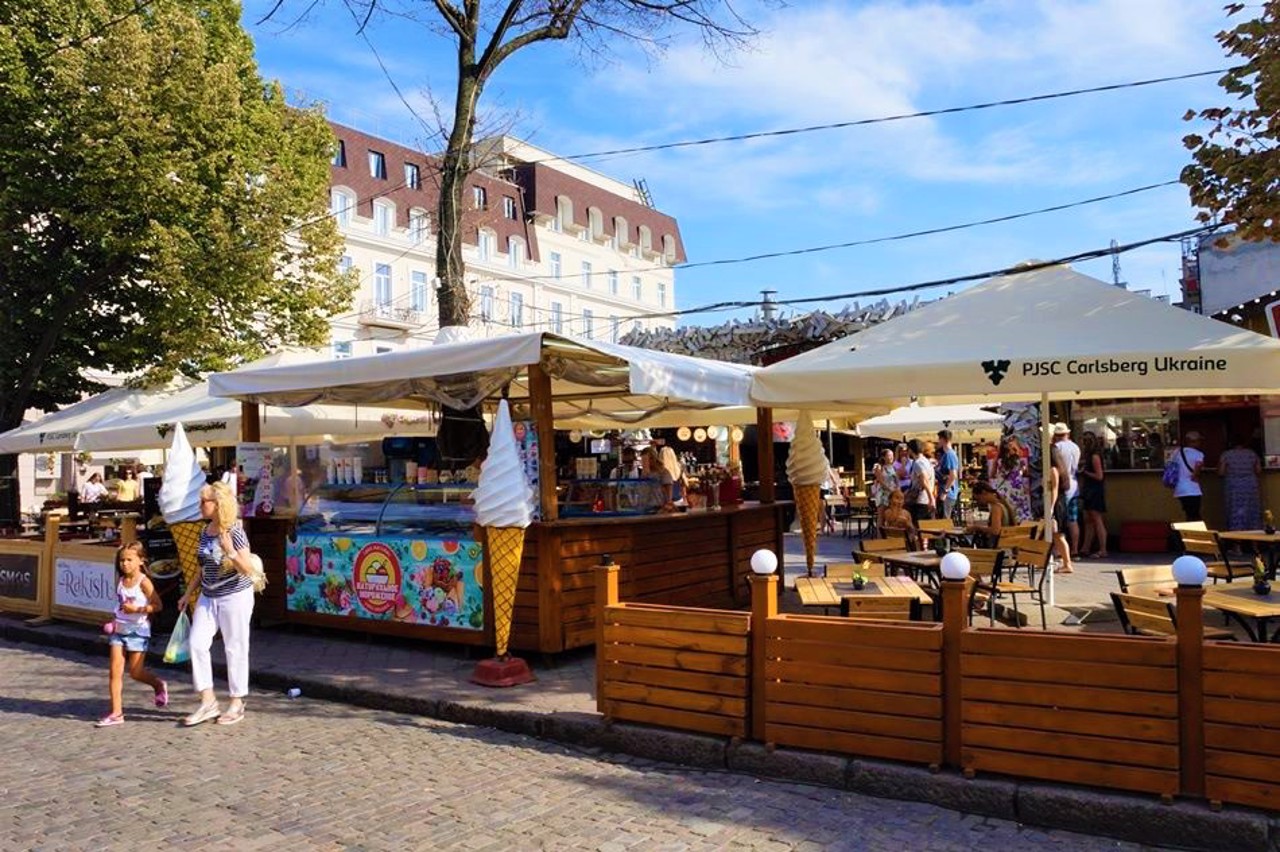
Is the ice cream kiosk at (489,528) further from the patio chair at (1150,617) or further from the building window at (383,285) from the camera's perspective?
the building window at (383,285)

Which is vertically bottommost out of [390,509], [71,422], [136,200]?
[390,509]

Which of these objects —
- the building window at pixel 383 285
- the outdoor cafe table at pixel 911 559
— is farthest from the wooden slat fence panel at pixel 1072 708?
the building window at pixel 383 285

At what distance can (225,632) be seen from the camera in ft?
21.7

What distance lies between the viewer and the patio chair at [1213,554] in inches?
315

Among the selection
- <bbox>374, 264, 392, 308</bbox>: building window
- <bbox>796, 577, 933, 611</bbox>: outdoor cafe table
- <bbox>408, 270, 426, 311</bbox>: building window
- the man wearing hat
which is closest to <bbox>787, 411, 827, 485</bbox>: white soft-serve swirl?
the man wearing hat

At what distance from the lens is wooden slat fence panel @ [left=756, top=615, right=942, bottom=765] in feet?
15.7

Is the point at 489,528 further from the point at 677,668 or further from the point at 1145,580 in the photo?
the point at 1145,580

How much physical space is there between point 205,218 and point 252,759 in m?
15.1

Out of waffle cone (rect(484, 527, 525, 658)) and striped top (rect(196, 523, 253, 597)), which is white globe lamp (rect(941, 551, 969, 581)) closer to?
waffle cone (rect(484, 527, 525, 658))

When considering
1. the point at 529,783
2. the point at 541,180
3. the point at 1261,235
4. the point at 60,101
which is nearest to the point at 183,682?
the point at 529,783

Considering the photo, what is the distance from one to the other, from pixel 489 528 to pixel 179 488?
3.56 m

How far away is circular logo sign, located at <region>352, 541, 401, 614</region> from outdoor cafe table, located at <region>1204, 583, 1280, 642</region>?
6.49m

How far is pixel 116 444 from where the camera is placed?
1376 centimetres

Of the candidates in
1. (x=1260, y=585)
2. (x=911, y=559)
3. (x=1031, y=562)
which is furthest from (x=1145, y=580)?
(x=911, y=559)
